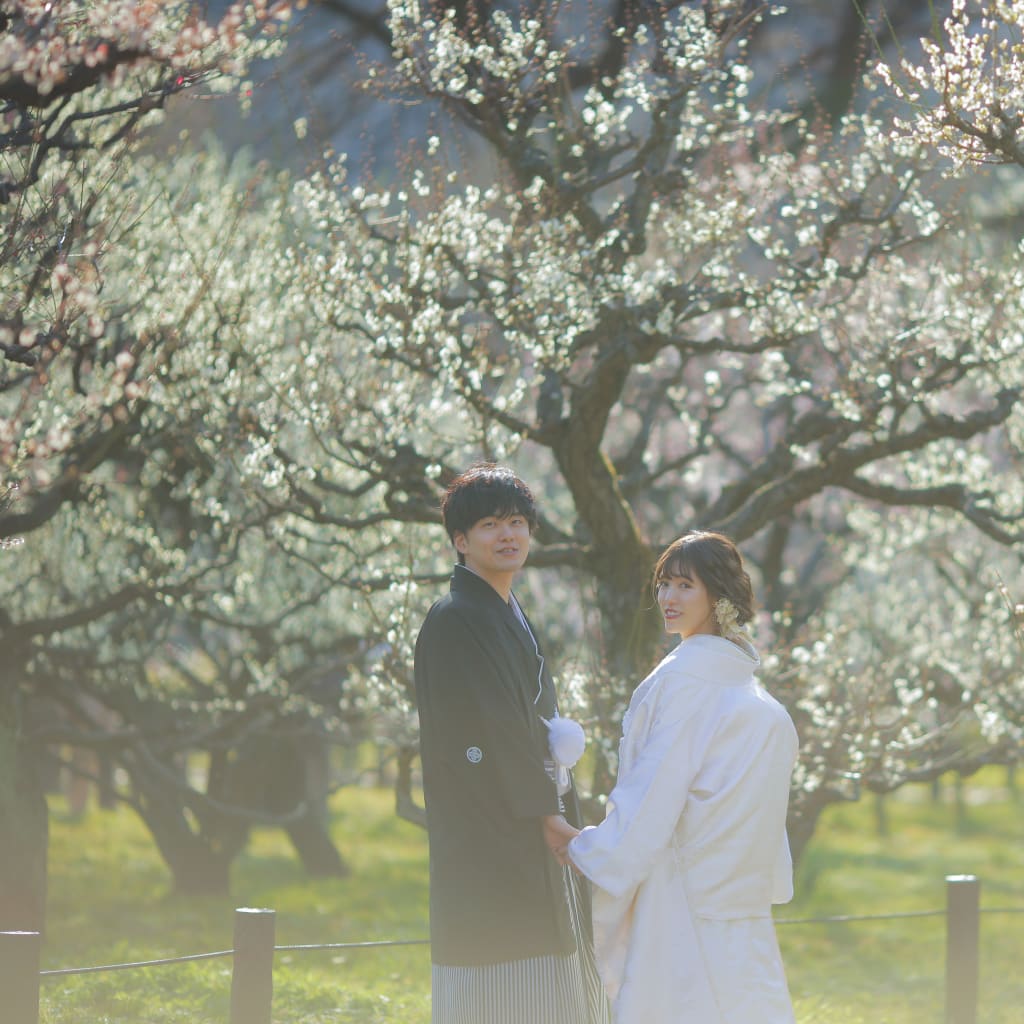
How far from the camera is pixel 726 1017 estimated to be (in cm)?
367

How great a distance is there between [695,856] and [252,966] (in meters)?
2.01

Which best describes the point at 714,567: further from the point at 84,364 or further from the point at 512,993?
the point at 84,364

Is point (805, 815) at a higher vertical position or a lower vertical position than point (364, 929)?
higher

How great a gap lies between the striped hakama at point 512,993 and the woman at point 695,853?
12 cm

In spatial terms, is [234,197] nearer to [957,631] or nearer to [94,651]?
[94,651]

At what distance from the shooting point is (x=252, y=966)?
4.90m

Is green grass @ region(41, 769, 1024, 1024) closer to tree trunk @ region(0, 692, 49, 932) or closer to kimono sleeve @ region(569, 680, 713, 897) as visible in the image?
tree trunk @ region(0, 692, 49, 932)

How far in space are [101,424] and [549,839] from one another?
16.5ft

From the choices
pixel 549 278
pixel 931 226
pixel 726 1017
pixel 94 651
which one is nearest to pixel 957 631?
pixel 931 226

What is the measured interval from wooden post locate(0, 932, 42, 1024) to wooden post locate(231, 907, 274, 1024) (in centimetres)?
76

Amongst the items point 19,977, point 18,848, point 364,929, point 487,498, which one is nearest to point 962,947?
point 487,498

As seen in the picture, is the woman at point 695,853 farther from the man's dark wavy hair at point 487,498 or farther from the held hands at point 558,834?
the man's dark wavy hair at point 487,498

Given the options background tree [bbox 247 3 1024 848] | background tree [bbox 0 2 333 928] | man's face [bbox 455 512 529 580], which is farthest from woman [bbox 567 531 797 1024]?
background tree [bbox 247 3 1024 848]

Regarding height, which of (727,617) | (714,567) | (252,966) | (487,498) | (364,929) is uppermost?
(487,498)
